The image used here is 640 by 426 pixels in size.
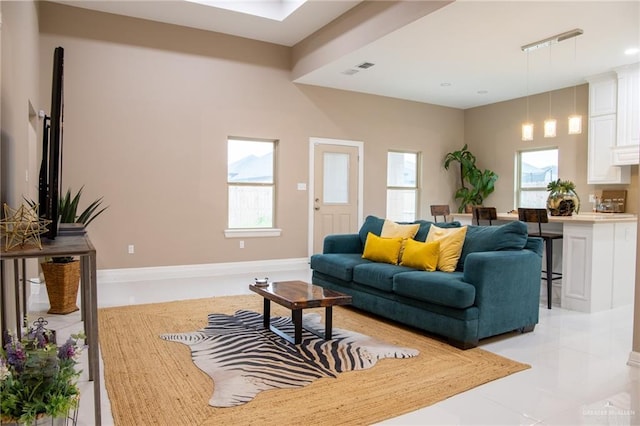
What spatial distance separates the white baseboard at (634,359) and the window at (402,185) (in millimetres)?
5459

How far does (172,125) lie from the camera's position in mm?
6203

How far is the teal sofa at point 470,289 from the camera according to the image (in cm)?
319

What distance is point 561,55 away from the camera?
5.69 metres

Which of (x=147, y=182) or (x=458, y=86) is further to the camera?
(x=458, y=86)

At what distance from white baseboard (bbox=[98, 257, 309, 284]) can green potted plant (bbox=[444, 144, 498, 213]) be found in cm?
356

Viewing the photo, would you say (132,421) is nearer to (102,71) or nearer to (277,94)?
(102,71)

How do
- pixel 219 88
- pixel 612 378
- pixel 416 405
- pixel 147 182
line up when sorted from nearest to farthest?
pixel 416 405
pixel 612 378
pixel 147 182
pixel 219 88

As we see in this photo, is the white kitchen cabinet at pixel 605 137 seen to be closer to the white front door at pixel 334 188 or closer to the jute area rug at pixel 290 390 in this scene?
the white front door at pixel 334 188

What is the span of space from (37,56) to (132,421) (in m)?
4.86

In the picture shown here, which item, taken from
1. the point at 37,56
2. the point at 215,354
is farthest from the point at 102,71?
the point at 215,354

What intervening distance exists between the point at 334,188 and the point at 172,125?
2.83 metres

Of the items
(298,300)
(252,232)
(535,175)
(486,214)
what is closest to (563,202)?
(486,214)

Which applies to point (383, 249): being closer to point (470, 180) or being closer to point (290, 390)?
point (290, 390)

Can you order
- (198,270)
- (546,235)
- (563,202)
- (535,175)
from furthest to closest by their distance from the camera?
(535,175) < (198,270) < (563,202) < (546,235)
